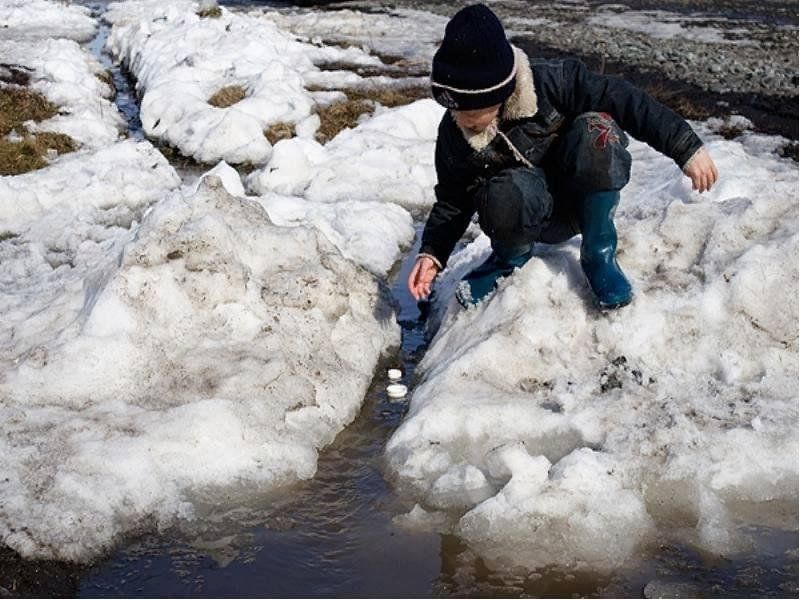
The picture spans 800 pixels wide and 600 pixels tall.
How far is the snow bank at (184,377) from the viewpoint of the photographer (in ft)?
11.9

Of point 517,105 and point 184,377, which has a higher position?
point 517,105

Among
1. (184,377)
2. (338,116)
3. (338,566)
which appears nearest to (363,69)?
(338,116)

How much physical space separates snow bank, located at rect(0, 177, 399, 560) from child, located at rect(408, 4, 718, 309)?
28.4 inches

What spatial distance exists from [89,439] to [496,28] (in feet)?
8.45

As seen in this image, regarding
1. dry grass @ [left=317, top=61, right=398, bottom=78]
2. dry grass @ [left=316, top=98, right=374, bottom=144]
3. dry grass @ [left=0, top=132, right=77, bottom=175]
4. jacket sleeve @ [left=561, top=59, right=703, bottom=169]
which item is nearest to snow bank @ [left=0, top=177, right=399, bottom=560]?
jacket sleeve @ [left=561, top=59, right=703, bottom=169]

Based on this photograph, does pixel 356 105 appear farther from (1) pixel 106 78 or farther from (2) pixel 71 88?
(1) pixel 106 78

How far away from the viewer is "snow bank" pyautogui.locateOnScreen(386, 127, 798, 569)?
3.44m

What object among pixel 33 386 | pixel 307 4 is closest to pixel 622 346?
pixel 33 386

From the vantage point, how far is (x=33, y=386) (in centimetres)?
425

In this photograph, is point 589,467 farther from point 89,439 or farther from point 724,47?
point 724,47

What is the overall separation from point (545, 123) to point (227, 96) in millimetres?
9255

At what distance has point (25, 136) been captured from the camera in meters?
10.5

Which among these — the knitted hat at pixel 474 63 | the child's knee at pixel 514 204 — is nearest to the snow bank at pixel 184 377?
the child's knee at pixel 514 204

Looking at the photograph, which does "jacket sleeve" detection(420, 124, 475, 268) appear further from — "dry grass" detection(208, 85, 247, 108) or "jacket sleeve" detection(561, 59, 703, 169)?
"dry grass" detection(208, 85, 247, 108)
